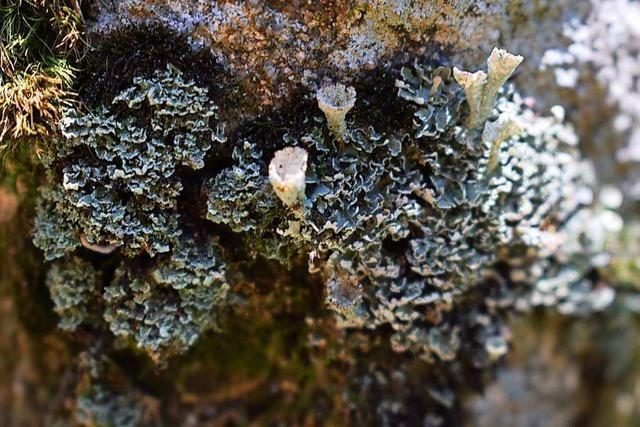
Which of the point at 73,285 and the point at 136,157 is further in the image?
the point at 73,285

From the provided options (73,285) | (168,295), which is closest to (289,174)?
(168,295)

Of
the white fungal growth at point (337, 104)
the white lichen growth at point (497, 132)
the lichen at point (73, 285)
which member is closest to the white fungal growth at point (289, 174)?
the white fungal growth at point (337, 104)

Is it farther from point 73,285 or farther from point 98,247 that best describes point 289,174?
point 73,285

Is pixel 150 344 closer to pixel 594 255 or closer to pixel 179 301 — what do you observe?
pixel 179 301

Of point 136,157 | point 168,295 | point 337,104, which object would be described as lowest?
point 168,295

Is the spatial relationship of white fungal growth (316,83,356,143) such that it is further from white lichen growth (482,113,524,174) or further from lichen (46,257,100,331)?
lichen (46,257,100,331)

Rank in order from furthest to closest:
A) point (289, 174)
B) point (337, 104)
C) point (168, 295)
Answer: point (168, 295) < point (337, 104) < point (289, 174)

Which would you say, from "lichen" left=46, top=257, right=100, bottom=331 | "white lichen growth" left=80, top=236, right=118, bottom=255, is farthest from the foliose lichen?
"lichen" left=46, top=257, right=100, bottom=331

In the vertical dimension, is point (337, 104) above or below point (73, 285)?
above
